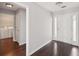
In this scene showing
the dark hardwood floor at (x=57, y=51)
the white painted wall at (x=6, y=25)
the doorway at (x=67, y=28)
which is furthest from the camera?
the white painted wall at (x=6, y=25)

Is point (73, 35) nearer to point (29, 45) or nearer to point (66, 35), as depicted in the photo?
point (66, 35)

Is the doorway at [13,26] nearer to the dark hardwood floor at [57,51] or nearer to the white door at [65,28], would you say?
the dark hardwood floor at [57,51]

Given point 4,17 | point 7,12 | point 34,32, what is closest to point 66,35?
point 34,32

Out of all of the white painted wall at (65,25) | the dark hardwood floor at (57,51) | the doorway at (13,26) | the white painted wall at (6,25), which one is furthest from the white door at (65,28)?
the white painted wall at (6,25)

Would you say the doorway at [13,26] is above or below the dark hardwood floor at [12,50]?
above

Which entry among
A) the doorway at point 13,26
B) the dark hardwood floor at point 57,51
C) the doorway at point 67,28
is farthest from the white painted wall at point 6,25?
the dark hardwood floor at point 57,51

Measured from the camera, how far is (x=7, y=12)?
418 cm

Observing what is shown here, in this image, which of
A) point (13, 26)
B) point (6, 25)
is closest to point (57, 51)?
point (13, 26)

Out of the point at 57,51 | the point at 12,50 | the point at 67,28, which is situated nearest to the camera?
the point at 57,51

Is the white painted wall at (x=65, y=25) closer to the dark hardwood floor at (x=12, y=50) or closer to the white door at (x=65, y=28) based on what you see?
the white door at (x=65, y=28)

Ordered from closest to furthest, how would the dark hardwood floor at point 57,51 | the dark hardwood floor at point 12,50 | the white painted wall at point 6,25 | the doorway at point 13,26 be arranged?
the dark hardwood floor at point 57,51
the dark hardwood floor at point 12,50
the doorway at point 13,26
the white painted wall at point 6,25

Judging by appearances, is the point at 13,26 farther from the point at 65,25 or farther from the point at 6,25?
the point at 65,25

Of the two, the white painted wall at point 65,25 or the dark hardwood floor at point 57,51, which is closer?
the dark hardwood floor at point 57,51

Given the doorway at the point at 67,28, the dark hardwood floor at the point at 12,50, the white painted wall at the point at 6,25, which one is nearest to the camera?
the dark hardwood floor at the point at 12,50
